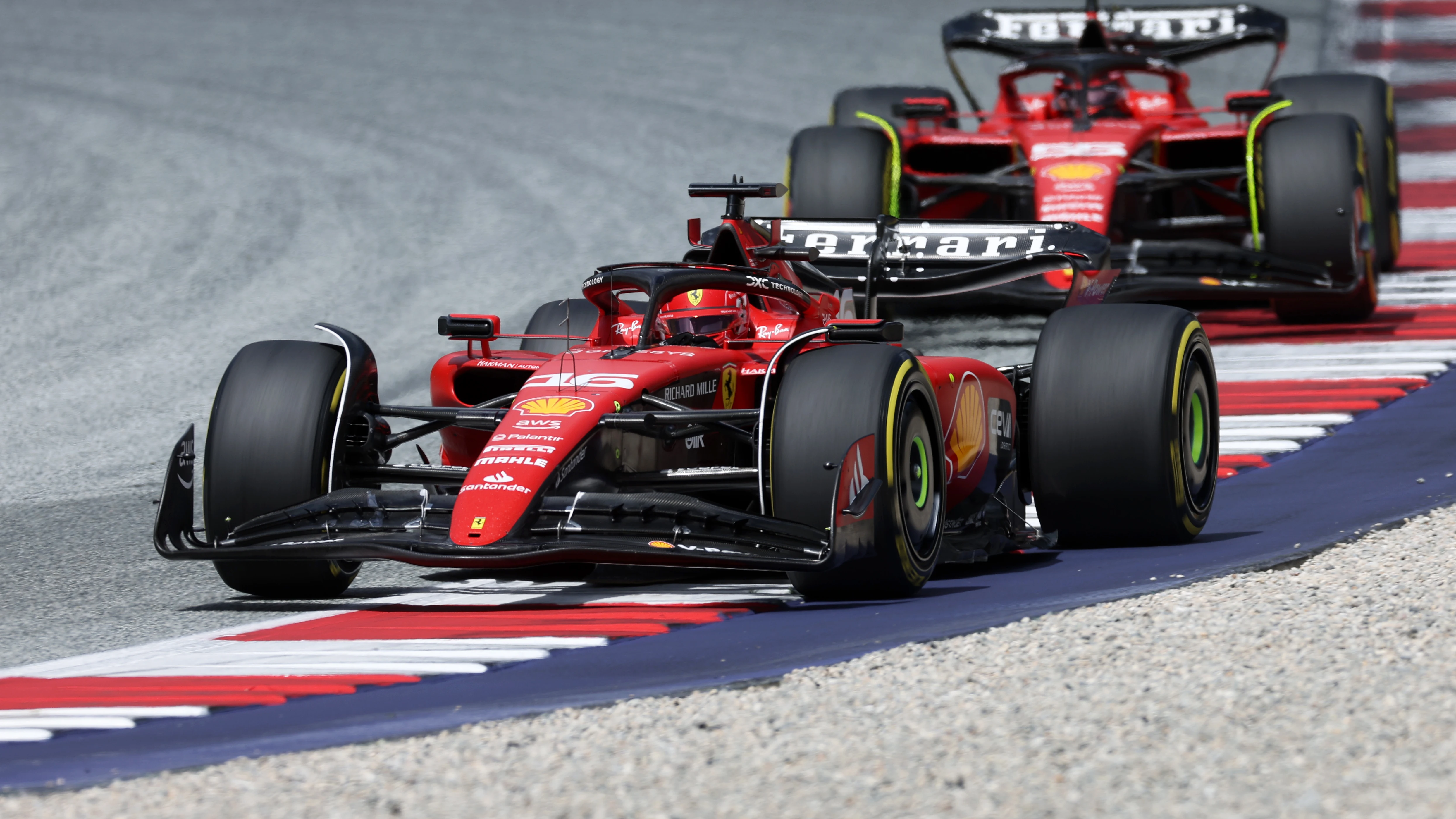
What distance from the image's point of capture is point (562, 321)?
32.2 ft

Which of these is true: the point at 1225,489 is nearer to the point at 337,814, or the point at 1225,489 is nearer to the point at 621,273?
the point at 621,273

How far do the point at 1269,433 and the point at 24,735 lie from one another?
7279 millimetres

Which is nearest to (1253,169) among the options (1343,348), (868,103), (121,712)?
(1343,348)

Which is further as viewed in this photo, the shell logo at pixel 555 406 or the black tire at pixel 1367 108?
the black tire at pixel 1367 108

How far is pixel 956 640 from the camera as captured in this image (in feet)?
19.5

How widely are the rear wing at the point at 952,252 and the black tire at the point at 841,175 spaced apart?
380 cm

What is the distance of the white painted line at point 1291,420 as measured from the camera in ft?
36.0

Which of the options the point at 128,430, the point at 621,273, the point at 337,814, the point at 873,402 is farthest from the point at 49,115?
the point at 337,814

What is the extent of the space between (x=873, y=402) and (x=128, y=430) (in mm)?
6308

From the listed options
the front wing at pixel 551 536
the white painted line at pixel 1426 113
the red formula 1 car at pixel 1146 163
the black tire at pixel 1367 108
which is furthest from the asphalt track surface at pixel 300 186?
the black tire at pixel 1367 108

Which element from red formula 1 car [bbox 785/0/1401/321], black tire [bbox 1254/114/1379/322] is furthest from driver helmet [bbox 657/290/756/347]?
black tire [bbox 1254/114/1379/322]

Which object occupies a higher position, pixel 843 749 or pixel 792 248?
pixel 792 248

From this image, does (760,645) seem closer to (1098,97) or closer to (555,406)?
(555,406)

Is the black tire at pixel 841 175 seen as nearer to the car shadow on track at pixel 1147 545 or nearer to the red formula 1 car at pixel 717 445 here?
the red formula 1 car at pixel 717 445
